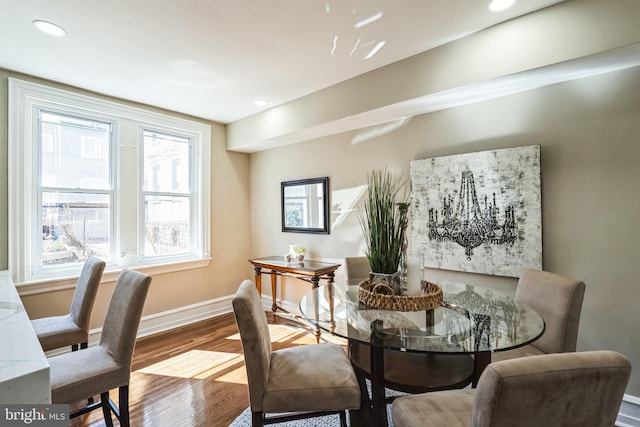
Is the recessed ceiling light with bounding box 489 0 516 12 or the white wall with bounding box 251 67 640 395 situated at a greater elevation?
the recessed ceiling light with bounding box 489 0 516 12

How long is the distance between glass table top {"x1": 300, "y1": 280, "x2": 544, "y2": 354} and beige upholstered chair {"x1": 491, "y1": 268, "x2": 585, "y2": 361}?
0.46ft

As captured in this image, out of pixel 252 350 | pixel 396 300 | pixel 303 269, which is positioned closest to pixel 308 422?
pixel 252 350

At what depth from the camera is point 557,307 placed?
1.72 m

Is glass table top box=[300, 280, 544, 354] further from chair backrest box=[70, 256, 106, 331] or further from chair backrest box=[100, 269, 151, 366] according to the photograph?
chair backrest box=[70, 256, 106, 331]

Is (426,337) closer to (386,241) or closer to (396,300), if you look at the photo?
(396,300)

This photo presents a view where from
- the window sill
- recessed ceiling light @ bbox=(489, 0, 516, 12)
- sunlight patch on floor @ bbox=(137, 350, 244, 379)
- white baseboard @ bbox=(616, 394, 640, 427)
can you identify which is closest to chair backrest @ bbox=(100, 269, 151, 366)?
sunlight patch on floor @ bbox=(137, 350, 244, 379)

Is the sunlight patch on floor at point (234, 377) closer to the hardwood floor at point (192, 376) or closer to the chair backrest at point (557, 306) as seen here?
the hardwood floor at point (192, 376)

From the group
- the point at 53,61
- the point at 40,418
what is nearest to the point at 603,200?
the point at 40,418

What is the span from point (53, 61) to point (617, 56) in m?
3.89

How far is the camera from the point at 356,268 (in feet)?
8.82

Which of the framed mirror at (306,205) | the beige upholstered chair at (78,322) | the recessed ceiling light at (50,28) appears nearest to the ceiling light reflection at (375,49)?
the framed mirror at (306,205)

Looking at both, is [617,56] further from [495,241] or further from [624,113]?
[495,241]

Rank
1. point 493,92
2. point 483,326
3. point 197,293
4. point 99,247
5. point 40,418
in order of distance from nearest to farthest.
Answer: point 40,418
point 483,326
point 493,92
point 99,247
point 197,293

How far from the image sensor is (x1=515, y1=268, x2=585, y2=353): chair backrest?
5.48 ft
